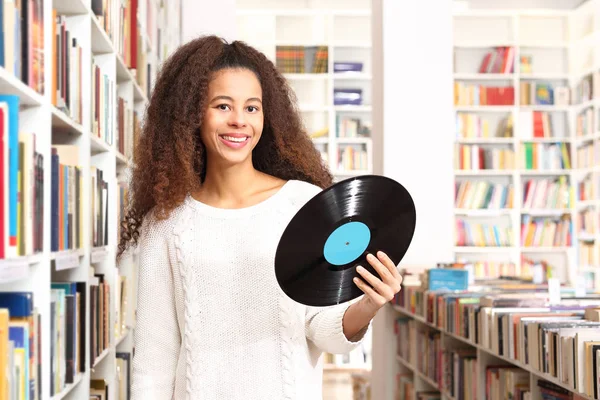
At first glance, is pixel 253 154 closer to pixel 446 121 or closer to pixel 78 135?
pixel 78 135

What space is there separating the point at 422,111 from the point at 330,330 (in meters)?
3.56

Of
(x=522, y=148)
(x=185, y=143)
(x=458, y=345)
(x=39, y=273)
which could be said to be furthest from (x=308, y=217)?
(x=522, y=148)

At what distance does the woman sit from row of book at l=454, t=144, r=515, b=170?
6.41 metres

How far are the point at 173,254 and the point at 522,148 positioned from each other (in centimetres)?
679

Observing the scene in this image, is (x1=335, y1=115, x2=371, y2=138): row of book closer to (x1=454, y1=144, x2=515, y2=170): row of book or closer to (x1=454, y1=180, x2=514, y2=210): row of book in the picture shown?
(x1=454, y1=144, x2=515, y2=170): row of book

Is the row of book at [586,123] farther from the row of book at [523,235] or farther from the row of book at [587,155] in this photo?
the row of book at [523,235]

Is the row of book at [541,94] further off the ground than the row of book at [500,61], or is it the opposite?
the row of book at [500,61]

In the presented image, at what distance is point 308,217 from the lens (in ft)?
4.37

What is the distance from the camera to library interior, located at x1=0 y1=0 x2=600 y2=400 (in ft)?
6.08

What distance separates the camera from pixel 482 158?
314 inches

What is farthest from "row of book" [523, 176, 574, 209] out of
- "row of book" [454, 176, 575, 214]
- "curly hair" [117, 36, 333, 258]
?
"curly hair" [117, 36, 333, 258]

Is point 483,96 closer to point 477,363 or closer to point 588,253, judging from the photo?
point 588,253

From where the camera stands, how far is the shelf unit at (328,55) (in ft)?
27.0

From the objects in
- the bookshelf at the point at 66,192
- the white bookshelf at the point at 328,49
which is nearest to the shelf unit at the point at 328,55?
the white bookshelf at the point at 328,49
